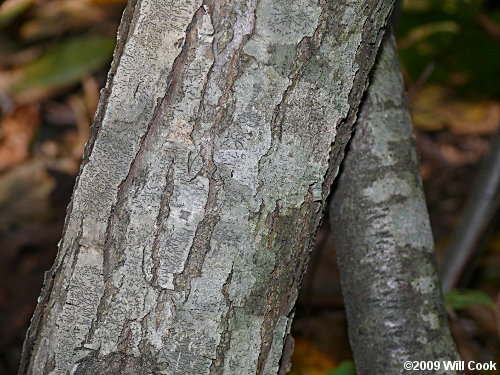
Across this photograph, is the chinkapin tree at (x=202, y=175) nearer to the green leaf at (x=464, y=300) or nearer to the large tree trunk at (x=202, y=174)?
the large tree trunk at (x=202, y=174)

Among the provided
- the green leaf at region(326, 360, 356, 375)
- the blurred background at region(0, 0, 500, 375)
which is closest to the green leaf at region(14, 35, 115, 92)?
the blurred background at region(0, 0, 500, 375)

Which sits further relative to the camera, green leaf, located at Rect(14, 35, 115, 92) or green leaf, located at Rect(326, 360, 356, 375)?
green leaf, located at Rect(14, 35, 115, 92)

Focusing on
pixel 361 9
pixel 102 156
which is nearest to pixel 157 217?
pixel 102 156

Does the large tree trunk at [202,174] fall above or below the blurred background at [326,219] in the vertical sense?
below

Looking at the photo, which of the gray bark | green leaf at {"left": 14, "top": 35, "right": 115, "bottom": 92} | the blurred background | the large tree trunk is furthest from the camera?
green leaf at {"left": 14, "top": 35, "right": 115, "bottom": 92}

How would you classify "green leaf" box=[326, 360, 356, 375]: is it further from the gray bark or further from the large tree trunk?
the large tree trunk

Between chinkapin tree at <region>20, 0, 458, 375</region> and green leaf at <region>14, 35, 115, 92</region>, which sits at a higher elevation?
green leaf at <region>14, 35, 115, 92</region>

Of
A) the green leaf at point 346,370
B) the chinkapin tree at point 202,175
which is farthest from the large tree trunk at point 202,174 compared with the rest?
the green leaf at point 346,370

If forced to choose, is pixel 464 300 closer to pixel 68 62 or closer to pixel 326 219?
pixel 326 219
